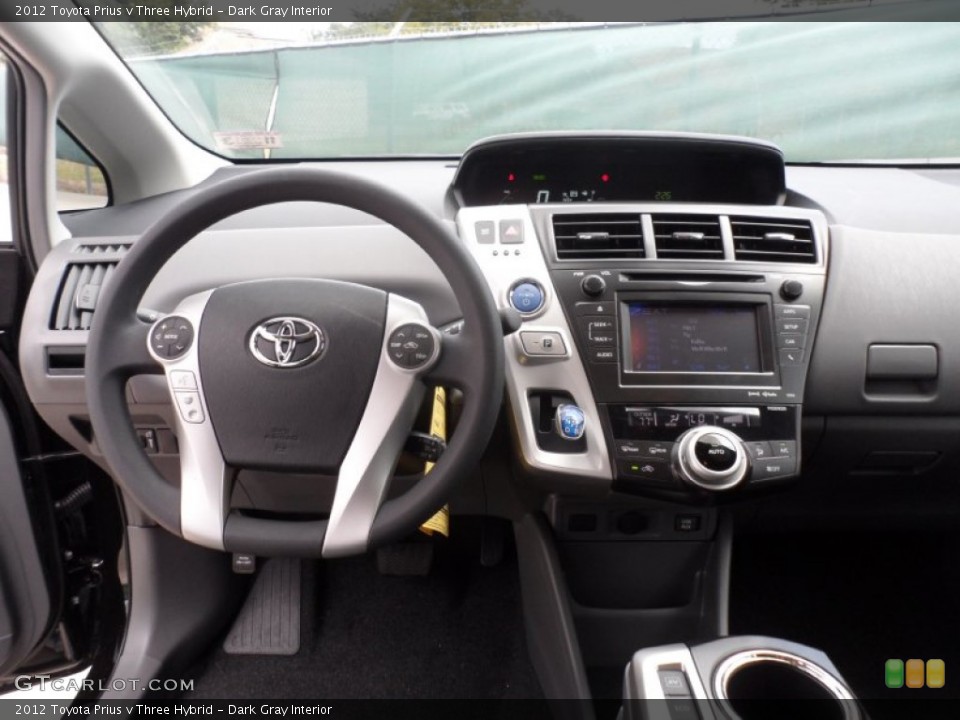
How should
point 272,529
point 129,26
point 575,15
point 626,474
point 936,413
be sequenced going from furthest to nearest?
point 575,15 → point 129,26 → point 936,413 → point 626,474 → point 272,529

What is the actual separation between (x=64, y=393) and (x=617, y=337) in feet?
3.25

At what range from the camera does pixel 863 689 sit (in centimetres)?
162

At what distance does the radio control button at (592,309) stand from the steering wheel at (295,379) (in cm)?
30

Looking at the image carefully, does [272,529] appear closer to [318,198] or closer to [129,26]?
[318,198]

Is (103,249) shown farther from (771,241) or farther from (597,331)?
(771,241)

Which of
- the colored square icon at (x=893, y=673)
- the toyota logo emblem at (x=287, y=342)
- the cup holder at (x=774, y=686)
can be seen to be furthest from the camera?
the colored square icon at (x=893, y=673)

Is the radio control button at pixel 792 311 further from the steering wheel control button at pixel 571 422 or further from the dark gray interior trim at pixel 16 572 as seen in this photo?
the dark gray interior trim at pixel 16 572

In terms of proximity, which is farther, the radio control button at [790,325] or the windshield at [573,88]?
the windshield at [573,88]

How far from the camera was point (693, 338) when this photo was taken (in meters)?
1.22

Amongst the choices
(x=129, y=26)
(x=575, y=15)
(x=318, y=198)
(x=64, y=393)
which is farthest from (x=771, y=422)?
(x=129, y=26)

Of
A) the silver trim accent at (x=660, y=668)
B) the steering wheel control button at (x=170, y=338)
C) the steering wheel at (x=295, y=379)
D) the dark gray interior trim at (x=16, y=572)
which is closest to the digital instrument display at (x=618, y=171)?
the steering wheel at (x=295, y=379)

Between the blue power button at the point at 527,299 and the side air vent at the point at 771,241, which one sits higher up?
the side air vent at the point at 771,241

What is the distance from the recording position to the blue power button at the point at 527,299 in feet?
3.86

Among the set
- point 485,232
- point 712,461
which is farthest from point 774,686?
point 485,232
